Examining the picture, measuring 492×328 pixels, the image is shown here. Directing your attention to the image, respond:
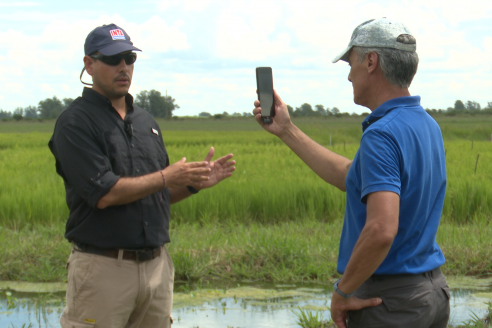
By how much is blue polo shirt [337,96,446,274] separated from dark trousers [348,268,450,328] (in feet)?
0.14

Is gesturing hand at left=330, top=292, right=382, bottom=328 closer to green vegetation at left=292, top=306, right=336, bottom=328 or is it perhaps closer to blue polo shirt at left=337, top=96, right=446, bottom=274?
blue polo shirt at left=337, top=96, right=446, bottom=274

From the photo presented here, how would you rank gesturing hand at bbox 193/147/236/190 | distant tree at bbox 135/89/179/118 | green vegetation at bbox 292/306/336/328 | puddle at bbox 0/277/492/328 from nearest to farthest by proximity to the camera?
gesturing hand at bbox 193/147/236/190 → green vegetation at bbox 292/306/336/328 → puddle at bbox 0/277/492/328 → distant tree at bbox 135/89/179/118

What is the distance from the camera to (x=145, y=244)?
2637 mm

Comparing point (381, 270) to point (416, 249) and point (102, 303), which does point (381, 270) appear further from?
point (102, 303)

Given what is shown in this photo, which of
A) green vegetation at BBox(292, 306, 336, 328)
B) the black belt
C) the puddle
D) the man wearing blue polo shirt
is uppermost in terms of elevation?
the man wearing blue polo shirt

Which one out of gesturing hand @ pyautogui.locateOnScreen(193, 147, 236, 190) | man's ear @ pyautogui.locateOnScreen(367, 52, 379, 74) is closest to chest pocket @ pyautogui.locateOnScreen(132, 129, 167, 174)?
gesturing hand @ pyautogui.locateOnScreen(193, 147, 236, 190)

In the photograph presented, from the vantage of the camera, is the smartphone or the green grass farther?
the green grass

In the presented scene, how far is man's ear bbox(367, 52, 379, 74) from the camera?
2051 millimetres

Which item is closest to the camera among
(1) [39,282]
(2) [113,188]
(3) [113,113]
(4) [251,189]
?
(2) [113,188]

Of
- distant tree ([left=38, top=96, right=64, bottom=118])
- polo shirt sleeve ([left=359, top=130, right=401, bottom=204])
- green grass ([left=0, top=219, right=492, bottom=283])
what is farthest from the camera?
distant tree ([left=38, top=96, right=64, bottom=118])

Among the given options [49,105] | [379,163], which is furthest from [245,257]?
[49,105]

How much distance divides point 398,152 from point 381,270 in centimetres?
43

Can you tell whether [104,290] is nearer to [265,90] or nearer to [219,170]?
[219,170]

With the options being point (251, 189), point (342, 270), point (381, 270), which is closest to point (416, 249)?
point (381, 270)
